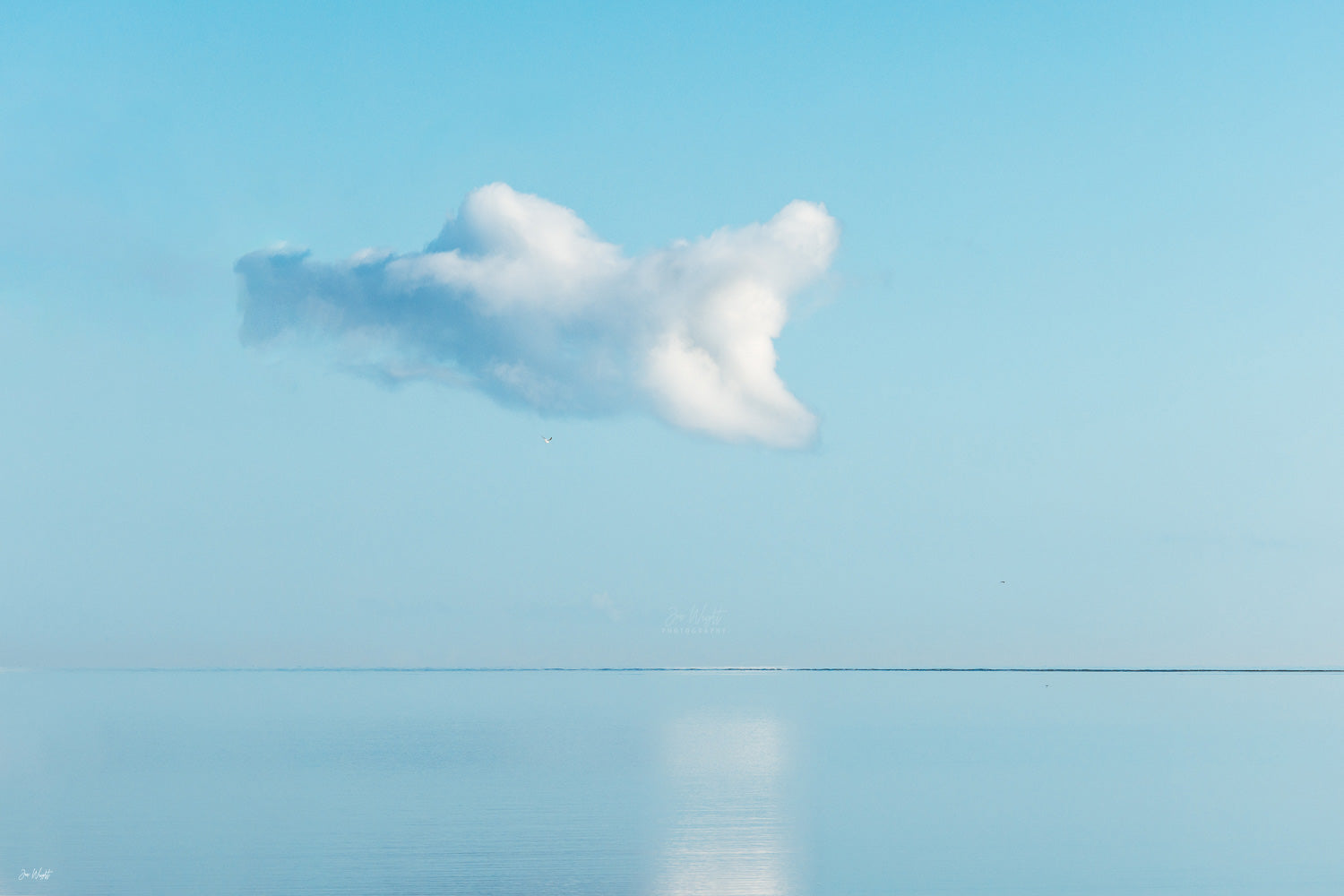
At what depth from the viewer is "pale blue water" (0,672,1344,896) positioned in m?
23.8

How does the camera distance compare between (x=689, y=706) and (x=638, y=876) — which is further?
(x=689, y=706)

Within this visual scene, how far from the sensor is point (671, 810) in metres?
32.4

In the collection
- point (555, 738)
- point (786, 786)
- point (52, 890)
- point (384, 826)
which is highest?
point (555, 738)

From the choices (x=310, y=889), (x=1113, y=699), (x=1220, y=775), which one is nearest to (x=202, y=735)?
(x=310, y=889)

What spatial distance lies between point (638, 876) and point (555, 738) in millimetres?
36437

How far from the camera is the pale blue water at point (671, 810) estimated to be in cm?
2384

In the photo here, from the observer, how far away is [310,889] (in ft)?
73.1

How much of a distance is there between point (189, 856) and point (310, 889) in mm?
5141

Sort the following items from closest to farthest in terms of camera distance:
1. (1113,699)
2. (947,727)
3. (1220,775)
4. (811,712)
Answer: (1220,775) < (947,727) < (811,712) < (1113,699)

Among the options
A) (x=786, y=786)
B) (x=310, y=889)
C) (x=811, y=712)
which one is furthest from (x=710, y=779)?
(x=811, y=712)

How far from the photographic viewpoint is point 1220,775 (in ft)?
137

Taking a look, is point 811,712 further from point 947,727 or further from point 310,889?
point 310,889

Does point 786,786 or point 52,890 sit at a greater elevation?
point 786,786

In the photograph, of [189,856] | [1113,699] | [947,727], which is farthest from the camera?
[1113,699]
